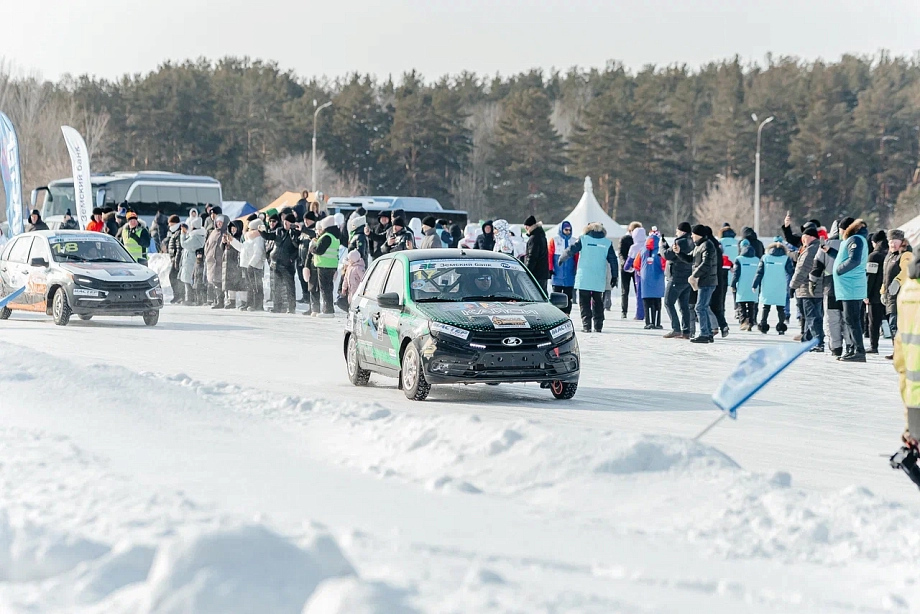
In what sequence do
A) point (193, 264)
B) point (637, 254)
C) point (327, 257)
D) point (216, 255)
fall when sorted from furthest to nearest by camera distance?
point (193, 264)
point (216, 255)
point (637, 254)
point (327, 257)

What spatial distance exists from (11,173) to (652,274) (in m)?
16.0

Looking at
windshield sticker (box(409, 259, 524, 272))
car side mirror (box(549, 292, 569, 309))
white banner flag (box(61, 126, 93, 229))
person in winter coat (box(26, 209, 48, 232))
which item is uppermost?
white banner flag (box(61, 126, 93, 229))

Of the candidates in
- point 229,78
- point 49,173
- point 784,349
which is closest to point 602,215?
point 784,349

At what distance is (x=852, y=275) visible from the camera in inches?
621

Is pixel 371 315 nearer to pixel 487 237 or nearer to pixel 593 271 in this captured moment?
pixel 593 271

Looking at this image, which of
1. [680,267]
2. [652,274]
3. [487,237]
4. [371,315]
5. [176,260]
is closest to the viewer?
[371,315]

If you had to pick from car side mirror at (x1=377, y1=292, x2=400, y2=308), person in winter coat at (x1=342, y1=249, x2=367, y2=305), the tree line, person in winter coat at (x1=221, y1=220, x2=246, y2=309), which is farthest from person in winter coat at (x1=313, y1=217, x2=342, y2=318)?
the tree line

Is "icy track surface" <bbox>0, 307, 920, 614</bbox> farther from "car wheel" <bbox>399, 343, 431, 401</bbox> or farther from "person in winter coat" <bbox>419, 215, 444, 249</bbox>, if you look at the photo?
"person in winter coat" <bbox>419, 215, 444, 249</bbox>

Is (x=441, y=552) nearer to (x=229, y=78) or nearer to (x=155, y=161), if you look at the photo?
(x=155, y=161)

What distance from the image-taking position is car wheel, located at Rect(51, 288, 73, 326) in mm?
19984

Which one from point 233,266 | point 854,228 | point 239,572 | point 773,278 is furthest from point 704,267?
point 239,572

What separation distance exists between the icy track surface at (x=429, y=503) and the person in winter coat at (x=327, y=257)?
10.7m

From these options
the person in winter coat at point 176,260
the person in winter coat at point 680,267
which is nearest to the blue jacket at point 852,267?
the person in winter coat at point 680,267

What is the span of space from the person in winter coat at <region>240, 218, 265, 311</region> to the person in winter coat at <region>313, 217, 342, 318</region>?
177 cm
